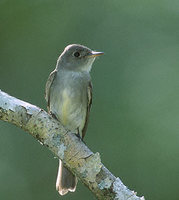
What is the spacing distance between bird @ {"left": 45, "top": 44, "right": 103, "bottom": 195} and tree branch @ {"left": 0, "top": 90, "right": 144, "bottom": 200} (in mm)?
1245

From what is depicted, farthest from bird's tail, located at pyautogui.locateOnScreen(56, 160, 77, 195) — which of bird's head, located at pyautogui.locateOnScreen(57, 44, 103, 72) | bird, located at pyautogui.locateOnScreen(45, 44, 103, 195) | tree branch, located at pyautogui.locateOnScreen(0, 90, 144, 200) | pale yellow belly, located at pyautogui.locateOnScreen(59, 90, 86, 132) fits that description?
bird's head, located at pyautogui.locateOnScreen(57, 44, 103, 72)

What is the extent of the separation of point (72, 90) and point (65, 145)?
1.47 meters

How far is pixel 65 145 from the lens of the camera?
438cm

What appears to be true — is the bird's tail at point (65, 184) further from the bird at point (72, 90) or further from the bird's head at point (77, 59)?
the bird's head at point (77, 59)

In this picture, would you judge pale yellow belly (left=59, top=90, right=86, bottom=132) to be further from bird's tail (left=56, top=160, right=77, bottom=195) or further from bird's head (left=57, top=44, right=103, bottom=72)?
bird's tail (left=56, top=160, right=77, bottom=195)

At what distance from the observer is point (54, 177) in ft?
25.5

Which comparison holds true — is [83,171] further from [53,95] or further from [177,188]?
[177,188]

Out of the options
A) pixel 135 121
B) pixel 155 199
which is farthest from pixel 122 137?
pixel 155 199

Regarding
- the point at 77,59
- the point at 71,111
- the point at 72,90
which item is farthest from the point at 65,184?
the point at 77,59

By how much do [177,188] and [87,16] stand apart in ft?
10.9

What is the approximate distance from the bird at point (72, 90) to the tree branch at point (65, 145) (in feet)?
4.09

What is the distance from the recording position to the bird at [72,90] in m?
5.76

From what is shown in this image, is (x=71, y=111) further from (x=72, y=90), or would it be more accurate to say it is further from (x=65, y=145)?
(x=65, y=145)

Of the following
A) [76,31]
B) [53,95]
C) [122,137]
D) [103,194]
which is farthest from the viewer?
[76,31]
